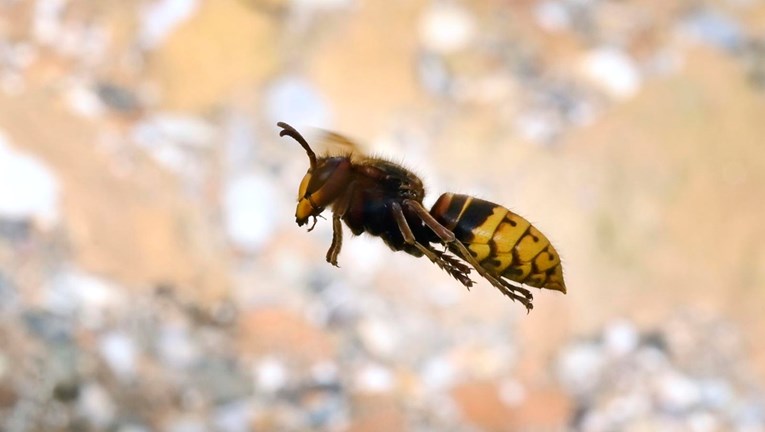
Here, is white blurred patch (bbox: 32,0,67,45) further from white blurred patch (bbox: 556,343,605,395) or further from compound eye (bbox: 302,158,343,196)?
compound eye (bbox: 302,158,343,196)

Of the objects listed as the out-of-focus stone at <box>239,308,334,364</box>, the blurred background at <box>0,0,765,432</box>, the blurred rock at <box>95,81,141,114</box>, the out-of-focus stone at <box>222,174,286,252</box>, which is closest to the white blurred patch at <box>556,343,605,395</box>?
the blurred background at <box>0,0,765,432</box>

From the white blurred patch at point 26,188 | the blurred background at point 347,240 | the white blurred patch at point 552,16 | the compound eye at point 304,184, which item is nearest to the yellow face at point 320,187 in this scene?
the compound eye at point 304,184

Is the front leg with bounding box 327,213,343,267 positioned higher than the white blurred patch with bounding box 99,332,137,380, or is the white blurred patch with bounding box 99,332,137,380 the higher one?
the white blurred patch with bounding box 99,332,137,380

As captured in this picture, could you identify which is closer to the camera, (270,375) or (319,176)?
(319,176)

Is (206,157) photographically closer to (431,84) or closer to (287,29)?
(287,29)

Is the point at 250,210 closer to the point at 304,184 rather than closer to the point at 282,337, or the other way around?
the point at 282,337

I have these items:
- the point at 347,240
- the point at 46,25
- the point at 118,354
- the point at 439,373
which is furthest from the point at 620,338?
the point at 46,25
